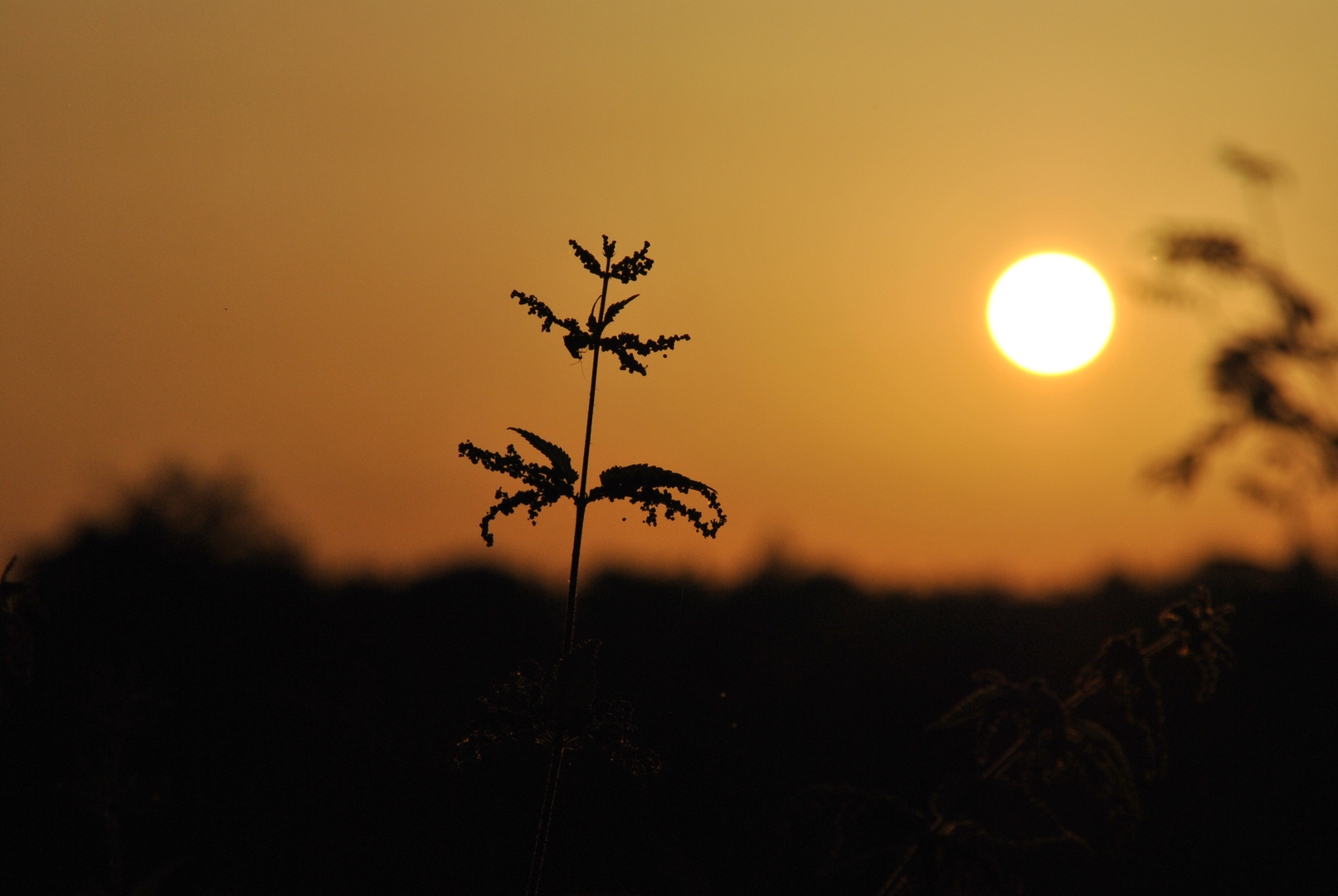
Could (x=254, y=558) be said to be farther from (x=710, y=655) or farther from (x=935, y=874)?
(x=935, y=874)

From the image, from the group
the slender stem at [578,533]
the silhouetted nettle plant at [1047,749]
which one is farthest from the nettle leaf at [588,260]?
the silhouetted nettle plant at [1047,749]

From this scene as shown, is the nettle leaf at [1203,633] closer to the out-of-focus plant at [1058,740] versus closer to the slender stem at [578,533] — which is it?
the out-of-focus plant at [1058,740]

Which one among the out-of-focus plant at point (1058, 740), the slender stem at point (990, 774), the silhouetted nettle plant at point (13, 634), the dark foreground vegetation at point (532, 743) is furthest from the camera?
the dark foreground vegetation at point (532, 743)

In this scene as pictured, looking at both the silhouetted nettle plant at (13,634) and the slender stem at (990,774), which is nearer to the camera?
the silhouetted nettle plant at (13,634)

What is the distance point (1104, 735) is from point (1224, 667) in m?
0.69

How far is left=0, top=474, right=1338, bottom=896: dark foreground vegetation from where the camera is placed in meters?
3.94

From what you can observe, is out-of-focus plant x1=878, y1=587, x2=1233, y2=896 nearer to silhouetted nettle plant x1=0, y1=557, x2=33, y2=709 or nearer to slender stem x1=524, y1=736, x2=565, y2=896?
slender stem x1=524, y1=736, x2=565, y2=896

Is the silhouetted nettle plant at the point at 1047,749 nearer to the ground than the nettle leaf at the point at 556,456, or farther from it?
nearer to the ground

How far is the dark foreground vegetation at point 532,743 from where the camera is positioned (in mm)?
3943

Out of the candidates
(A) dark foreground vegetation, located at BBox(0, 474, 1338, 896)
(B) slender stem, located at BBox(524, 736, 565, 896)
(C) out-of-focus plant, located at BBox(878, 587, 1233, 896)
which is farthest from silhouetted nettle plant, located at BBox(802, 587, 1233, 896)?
(B) slender stem, located at BBox(524, 736, 565, 896)

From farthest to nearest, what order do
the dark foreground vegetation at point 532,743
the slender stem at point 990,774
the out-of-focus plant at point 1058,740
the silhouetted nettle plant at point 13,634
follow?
the dark foreground vegetation at point 532,743, the slender stem at point 990,774, the out-of-focus plant at point 1058,740, the silhouetted nettle plant at point 13,634

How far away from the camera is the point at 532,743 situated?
3.26 m

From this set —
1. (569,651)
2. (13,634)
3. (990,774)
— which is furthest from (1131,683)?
(13,634)

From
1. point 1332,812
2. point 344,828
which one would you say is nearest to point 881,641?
point 1332,812
